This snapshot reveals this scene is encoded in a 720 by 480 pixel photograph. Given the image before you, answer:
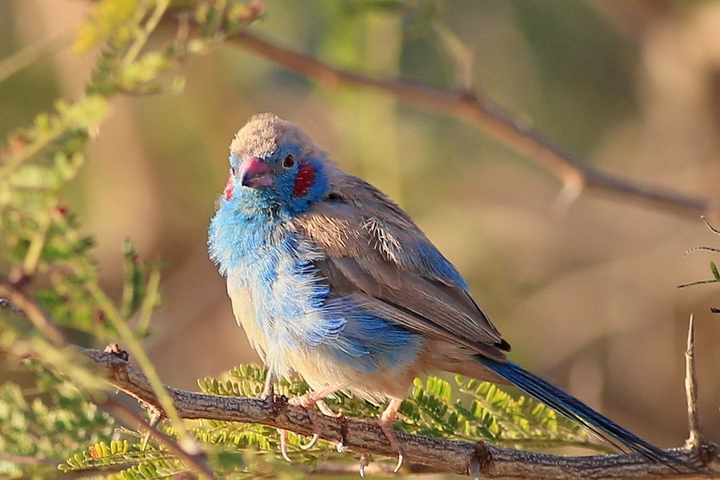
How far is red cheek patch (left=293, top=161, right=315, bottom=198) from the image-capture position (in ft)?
14.6

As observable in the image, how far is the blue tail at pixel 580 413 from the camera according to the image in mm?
3307

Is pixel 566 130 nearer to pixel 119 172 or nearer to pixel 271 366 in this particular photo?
pixel 119 172

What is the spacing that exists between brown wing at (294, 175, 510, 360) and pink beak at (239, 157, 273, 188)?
0.73 ft

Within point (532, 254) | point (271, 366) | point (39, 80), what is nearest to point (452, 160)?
point (532, 254)

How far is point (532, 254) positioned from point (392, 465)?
4497 mm

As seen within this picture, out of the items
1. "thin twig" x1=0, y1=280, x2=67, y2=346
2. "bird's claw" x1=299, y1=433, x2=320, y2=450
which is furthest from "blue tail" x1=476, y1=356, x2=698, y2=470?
"thin twig" x1=0, y1=280, x2=67, y2=346

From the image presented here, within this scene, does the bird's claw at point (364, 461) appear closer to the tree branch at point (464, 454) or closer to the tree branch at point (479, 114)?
the tree branch at point (464, 454)

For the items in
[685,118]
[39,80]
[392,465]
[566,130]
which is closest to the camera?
[392,465]

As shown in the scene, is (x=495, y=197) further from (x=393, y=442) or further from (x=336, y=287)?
(x=393, y=442)

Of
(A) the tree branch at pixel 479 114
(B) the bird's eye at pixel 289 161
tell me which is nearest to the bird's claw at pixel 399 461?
(B) the bird's eye at pixel 289 161

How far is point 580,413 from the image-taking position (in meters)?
3.62

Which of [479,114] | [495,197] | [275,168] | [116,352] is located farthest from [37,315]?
[495,197]

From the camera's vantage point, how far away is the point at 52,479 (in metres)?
3.25

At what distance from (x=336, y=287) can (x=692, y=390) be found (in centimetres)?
160
